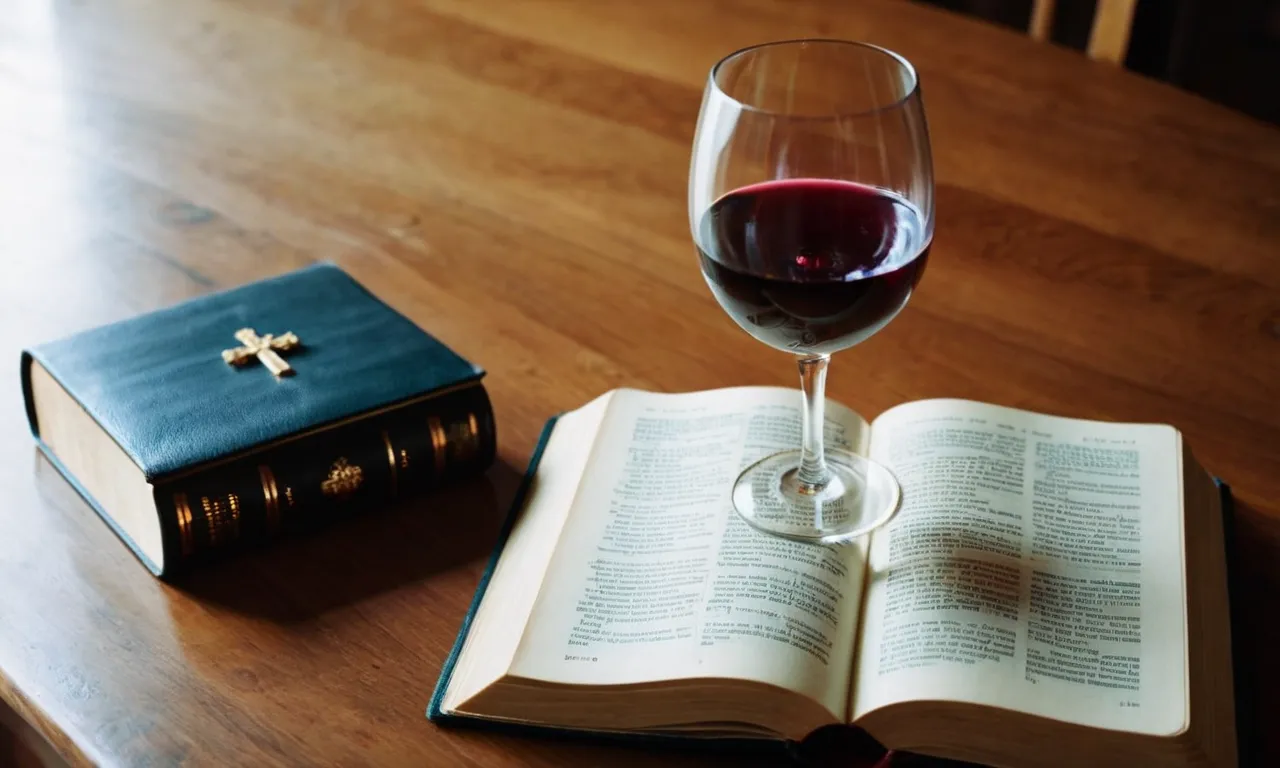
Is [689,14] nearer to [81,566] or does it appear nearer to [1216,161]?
[1216,161]

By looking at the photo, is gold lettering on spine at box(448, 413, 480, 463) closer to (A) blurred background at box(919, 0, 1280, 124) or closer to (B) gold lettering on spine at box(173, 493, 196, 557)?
(B) gold lettering on spine at box(173, 493, 196, 557)

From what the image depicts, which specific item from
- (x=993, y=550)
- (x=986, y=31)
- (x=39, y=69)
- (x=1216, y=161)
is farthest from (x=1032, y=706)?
(x=39, y=69)

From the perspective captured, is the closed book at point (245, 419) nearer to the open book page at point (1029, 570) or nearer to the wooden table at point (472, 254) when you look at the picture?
the wooden table at point (472, 254)

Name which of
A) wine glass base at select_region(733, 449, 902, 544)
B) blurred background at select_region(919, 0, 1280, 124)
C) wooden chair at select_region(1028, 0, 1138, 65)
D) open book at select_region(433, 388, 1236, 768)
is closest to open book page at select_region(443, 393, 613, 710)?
open book at select_region(433, 388, 1236, 768)

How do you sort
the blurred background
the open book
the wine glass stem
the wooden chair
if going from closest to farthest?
1. the open book
2. the wine glass stem
3. the wooden chair
4. the blurred background

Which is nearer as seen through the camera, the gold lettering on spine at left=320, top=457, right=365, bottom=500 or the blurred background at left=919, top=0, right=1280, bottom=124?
the gold lettering on spine at left=320, top=457, right=365, bottom=500

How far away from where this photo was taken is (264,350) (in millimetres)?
882

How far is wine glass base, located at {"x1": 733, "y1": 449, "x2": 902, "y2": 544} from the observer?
785 millimetres

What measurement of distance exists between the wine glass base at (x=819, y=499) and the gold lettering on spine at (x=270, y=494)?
266 mm

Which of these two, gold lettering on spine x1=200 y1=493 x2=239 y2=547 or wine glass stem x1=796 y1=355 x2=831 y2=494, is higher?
wine glass stem x1=796 y1=355 x2=831 y2=494

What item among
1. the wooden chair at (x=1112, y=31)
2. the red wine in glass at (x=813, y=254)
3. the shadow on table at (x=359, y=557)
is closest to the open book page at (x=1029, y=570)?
the red wine in glass at (x=813, y=254)

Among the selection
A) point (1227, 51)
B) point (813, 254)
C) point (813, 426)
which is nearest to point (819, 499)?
point (813, 426)

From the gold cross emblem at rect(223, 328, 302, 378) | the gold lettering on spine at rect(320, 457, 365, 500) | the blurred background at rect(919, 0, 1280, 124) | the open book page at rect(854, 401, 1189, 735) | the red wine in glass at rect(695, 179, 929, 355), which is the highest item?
the red wine in glass at rect(695, 179, 929, 355)

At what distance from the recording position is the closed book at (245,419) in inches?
31.2
